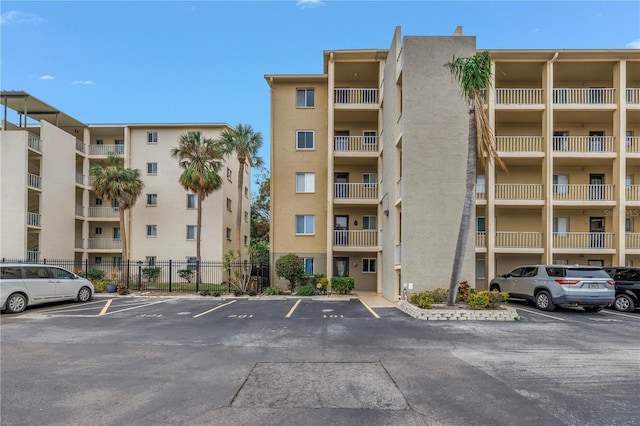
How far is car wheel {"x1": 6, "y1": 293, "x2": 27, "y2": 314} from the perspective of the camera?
12.7 m

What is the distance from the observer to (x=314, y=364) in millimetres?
6824

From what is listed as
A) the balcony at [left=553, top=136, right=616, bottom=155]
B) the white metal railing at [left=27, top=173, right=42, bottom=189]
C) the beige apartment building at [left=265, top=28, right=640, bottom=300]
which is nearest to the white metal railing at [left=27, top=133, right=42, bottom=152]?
the white metal railing at [left=27, top=173, right=42, bottom=189]

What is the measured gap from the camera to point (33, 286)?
1347 cm

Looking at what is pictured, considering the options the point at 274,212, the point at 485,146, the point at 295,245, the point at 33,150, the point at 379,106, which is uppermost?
→ the point at 379,106

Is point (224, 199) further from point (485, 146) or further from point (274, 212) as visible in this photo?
point (485, 146)

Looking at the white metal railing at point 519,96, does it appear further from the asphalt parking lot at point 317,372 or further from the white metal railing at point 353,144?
the asphalt parking lot at point 317,372

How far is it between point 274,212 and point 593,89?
62.2ft

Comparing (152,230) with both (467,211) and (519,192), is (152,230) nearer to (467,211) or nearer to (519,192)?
(467,211)

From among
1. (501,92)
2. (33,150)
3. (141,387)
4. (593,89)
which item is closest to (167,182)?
(33,150)

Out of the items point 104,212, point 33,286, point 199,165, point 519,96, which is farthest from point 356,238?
point 104,212

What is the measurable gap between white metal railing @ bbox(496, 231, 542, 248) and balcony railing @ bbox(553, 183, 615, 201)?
246 cm

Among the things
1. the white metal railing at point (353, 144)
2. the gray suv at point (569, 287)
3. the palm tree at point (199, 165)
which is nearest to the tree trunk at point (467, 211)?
the gray suv at point (569, 287)

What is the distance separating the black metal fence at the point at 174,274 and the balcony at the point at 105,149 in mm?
9051

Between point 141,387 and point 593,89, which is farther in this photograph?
point 593,89
